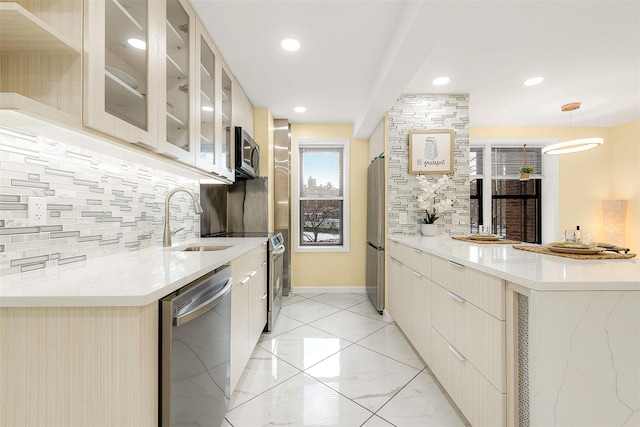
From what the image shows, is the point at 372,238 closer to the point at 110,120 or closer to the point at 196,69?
the point at 196,69

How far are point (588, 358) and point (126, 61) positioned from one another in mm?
2152

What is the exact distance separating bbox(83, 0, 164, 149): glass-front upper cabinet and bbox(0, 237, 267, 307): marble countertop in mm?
557

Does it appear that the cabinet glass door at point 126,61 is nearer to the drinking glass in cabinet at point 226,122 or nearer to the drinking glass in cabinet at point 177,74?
the drinking glass in cabinet at point 177,74

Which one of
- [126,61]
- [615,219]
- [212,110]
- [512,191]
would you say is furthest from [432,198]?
[615,219]

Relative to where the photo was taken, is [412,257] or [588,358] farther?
[412,257]

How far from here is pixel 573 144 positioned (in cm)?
306

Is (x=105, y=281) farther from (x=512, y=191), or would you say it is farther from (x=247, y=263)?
(x=512, y=191)

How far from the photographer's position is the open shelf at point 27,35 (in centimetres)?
80

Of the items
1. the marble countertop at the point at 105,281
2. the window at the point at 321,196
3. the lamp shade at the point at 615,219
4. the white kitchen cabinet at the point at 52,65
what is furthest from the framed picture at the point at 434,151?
the lamp shade at the point at 615,219

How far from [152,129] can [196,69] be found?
750 millimetres

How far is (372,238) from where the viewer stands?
145 inches

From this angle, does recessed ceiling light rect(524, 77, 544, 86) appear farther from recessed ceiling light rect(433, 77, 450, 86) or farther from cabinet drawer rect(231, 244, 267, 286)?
cabinet drawer rect(231, 244, 267, 286)

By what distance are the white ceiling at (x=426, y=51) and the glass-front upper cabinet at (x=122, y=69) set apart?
71cm

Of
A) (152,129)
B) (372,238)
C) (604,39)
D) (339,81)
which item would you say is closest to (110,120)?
(152,129)
